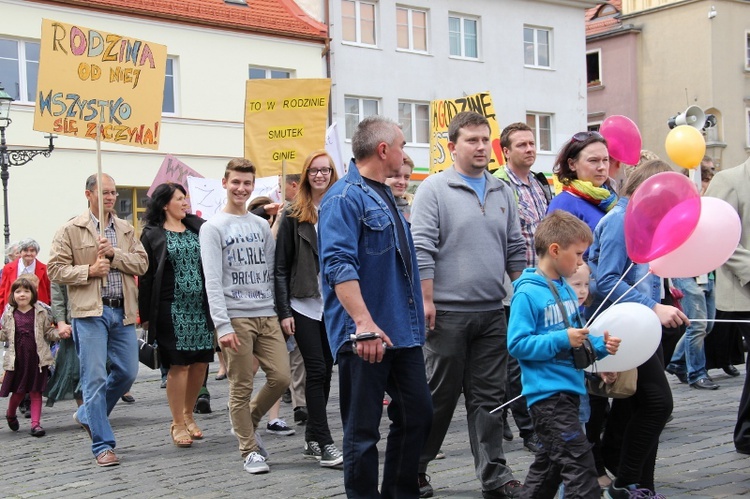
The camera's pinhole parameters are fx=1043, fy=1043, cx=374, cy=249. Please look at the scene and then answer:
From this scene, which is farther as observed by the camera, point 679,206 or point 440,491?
point 440,491

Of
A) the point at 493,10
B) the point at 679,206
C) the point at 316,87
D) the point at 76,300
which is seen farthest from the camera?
the point at 493,10

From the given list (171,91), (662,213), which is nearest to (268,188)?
(662,213)

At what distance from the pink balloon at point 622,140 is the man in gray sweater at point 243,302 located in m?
2.49

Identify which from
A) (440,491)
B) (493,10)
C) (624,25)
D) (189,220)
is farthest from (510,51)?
(440,491)

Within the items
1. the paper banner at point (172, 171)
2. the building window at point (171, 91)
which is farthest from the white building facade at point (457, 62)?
the paper banner at point (172, 171)

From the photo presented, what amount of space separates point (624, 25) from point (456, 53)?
11.0 meters

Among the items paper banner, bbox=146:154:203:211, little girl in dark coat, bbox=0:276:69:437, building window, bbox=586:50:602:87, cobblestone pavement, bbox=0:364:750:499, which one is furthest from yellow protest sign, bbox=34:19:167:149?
building window, bbox=586:50:602:87

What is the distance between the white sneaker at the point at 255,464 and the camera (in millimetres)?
6832

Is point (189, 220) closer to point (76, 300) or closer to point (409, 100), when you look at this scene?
point (76, 300)

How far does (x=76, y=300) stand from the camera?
757 cm

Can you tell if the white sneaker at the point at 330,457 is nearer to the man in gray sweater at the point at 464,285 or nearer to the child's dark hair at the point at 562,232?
the man in gray sweater at the point at 464,285

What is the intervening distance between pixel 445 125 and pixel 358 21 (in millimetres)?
14426

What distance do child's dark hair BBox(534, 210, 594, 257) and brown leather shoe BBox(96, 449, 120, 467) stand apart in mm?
3888

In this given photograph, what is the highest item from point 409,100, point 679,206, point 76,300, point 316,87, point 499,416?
point 409,100
